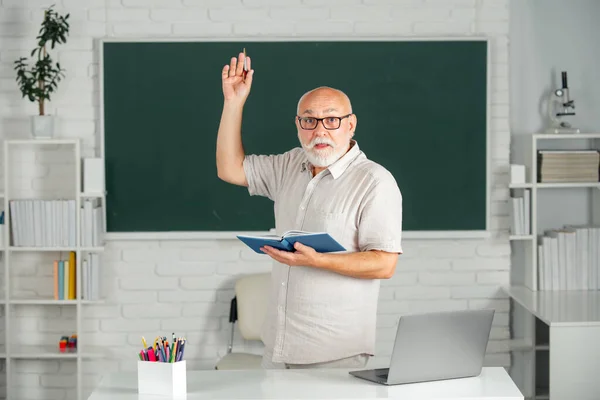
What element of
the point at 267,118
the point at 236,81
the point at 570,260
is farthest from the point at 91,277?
the point at 570,260

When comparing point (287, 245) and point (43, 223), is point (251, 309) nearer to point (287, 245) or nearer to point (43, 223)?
point (43, 223)

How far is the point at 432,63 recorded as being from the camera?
16.0 feet

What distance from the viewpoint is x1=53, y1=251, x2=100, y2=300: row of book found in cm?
473

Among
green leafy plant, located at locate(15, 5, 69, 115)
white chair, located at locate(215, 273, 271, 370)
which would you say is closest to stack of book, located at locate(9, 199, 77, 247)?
green leafy plant, located at locate(15, 5, 69, 115)

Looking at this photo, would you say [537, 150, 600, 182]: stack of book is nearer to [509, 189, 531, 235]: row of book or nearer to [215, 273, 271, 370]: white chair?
[509, 189, 531, 235]: row of book

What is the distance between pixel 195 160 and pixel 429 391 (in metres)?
2.59

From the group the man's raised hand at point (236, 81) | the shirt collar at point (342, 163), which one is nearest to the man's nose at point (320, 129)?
the shirt collar at point (342, 163)

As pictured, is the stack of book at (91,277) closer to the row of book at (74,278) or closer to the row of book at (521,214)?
the row of book at (74,278)

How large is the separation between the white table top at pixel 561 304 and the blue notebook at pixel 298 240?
164 centimetres

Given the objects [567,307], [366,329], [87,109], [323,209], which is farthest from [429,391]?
[87,109]

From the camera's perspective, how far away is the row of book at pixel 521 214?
4.77m

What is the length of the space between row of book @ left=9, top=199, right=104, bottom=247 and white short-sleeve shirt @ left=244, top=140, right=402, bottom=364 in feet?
6.19

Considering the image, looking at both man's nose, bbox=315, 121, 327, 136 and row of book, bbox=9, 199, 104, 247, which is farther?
row of book, bbox=9, 199, 104, 247

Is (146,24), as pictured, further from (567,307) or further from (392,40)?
(567,307)
